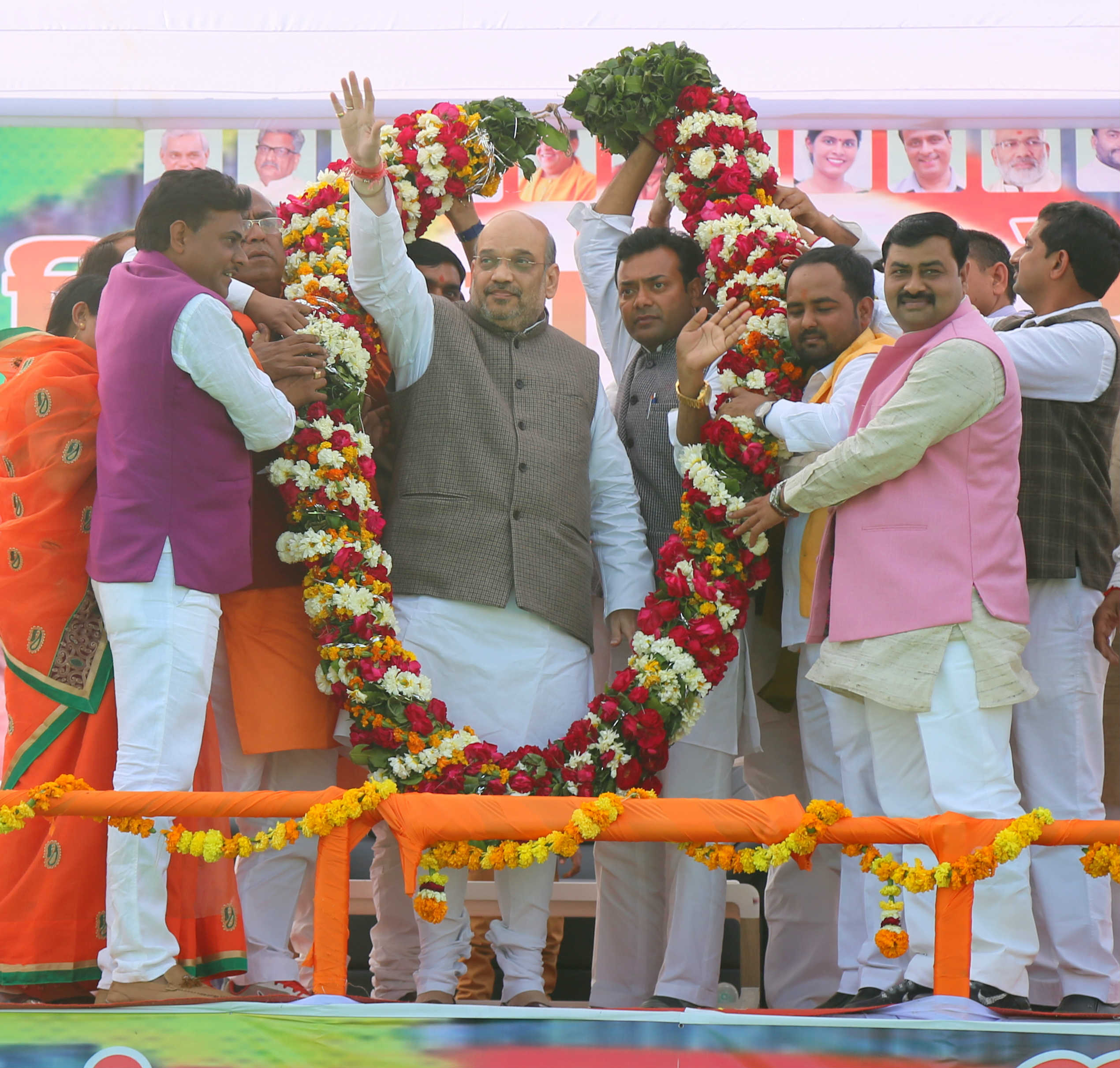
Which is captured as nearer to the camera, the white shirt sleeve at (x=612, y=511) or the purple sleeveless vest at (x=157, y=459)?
the purple sleeveless vest at (x=157, y=459)

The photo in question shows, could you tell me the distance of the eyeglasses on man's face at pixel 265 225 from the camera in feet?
13.3

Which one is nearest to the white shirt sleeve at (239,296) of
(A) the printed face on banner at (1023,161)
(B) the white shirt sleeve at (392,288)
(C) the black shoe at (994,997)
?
(B) the white shirt sleeve at (392,288)

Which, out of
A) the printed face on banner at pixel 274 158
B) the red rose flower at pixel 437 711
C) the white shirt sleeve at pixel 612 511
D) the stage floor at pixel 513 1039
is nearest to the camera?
the stage floor at pixel 513 1039

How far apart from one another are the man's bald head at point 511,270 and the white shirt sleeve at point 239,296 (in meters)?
0.66

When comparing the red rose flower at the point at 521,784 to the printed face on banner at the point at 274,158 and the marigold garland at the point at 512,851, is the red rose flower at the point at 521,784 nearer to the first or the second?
the marigold garland at the point at 512,851

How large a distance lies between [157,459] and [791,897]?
219 cm

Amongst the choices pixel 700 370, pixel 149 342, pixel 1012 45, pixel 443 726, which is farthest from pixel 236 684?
pixel 1012 45

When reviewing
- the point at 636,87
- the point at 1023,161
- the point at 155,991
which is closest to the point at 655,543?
the point at 636,87

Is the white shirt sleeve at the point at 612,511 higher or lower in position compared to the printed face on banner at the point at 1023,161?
lower

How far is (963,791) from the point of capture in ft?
10.4

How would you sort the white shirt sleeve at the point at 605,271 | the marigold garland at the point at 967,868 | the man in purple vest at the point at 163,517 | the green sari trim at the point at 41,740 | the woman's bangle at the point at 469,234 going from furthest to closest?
the woman's bangle at the point at 469,234 < the white shirt sleeve at the point at 605,271 < the green sari trim at the point at 41,740 < the man in purple vest at the point at 163,517 < the marigold garland at the point at 967,868

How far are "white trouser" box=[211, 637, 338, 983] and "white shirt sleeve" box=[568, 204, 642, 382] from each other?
1.61m

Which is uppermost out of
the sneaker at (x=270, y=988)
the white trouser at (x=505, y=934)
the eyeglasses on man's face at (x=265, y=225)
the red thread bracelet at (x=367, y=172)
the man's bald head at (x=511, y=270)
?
the red thread bracelet at (x=367, y=172)

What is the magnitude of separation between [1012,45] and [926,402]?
10.8 ft
